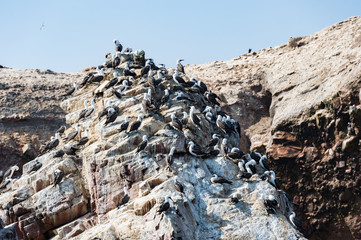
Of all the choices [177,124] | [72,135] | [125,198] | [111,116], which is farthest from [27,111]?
[125,198]

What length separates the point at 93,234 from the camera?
20125 mm

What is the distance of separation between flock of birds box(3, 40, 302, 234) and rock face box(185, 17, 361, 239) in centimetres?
460

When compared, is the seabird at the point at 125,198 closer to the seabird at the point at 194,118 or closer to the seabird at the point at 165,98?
the seabird at the point at 194,118

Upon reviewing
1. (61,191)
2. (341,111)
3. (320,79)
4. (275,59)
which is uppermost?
(275,59)

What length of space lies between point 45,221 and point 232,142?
362 inches

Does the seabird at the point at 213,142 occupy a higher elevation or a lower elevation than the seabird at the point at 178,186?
higher

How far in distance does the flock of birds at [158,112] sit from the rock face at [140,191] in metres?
0.16

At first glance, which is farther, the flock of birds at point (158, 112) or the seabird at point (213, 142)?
the seabird at point (213, 142)

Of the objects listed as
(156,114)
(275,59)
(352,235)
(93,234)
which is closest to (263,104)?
(275,59)

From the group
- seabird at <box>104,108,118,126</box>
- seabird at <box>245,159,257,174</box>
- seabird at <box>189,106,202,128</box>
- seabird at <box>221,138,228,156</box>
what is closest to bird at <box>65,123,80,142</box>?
seabird at <box>104,108,118,126</box>

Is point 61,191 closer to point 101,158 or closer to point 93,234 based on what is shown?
point 101,158

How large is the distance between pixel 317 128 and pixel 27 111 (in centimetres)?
1604

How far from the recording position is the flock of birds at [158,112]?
23.8 meters

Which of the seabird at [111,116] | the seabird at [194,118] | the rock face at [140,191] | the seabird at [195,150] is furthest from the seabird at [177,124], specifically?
the seabird at [111,116]
